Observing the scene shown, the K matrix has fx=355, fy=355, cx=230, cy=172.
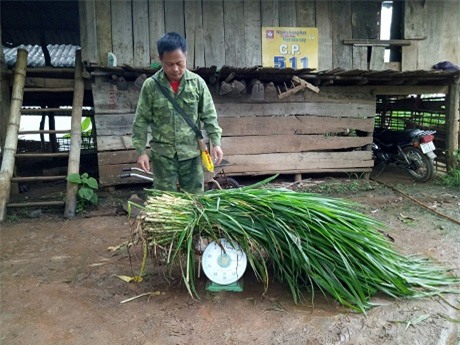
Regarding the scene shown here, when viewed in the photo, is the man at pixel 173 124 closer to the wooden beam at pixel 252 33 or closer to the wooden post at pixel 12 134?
the wooden post at pixel 12 134

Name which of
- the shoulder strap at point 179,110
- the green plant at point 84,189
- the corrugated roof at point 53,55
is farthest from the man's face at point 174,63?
the corrugated roof at point 53,55

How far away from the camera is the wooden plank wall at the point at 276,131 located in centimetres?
522

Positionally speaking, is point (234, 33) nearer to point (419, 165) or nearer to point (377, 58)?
point (377, 58)

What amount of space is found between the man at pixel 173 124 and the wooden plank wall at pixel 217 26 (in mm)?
2506

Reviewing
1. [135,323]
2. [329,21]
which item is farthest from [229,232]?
[329,21]

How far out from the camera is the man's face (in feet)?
8.59

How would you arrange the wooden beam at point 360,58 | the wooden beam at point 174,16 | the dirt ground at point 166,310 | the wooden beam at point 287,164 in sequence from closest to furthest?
the dirt ground at point 166,310 < the wooden beam at point 174,16 < the wooden beam at point 287,164 < the wooden beam at point 360,58

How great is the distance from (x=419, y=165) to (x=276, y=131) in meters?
2.63

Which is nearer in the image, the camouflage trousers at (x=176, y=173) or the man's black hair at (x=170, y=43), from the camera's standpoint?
the man's black hair at (x=170, y=43)

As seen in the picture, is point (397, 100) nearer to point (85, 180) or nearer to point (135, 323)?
point (85, 180)

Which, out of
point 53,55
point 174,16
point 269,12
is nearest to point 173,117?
point 174,16

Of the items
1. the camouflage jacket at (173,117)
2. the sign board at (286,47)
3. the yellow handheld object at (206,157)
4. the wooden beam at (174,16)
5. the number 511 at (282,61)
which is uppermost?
the wooden beam at (174,16)

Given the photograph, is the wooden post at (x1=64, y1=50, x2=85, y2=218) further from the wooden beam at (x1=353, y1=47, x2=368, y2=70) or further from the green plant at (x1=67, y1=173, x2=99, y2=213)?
the wooden beam at (x1=353, y1=47, x2=368, y2=70)

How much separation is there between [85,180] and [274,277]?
3.01 m
